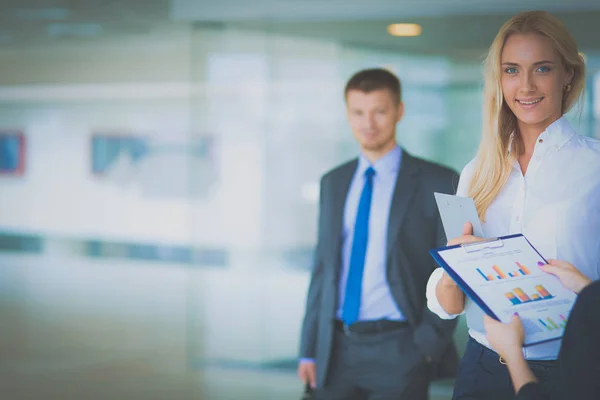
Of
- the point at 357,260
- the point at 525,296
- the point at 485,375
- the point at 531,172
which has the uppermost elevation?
the point at 531,172

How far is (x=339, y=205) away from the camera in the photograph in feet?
11.7

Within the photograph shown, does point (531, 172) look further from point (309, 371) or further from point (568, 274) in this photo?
point (309, 371)

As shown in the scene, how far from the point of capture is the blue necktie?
3428mm

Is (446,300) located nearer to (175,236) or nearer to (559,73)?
(559,73)

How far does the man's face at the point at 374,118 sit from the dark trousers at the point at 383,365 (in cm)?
A: 84

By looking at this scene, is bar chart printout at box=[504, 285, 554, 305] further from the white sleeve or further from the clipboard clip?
the white sleeve

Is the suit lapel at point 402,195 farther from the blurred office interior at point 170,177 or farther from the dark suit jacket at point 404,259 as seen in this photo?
the blurred office interior at point 170,177

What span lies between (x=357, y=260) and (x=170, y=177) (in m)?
2.53

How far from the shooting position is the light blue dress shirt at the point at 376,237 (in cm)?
343

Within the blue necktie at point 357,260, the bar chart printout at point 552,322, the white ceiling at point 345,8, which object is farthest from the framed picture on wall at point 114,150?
the bar chart printout at point 552,322

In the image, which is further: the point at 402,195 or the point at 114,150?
the point at 114,150

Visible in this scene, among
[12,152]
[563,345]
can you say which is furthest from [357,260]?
[12,152]

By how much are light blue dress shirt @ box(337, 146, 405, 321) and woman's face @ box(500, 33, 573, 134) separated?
144cm

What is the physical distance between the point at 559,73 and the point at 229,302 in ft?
12.1
